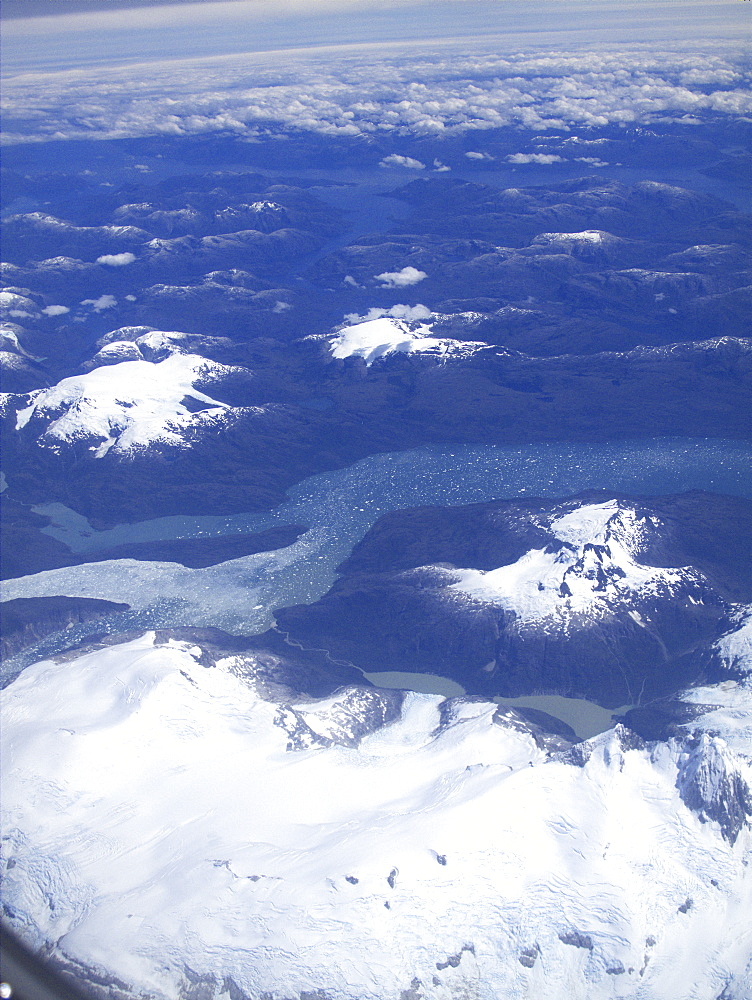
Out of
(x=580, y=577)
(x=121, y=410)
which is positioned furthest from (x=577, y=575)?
(x=121, y=410)

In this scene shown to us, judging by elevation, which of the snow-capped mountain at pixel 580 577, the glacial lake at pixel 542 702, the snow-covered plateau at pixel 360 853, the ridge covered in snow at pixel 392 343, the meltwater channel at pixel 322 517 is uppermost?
the ridge covered in snow at pixel 392 343

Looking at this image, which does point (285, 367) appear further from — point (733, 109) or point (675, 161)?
point (733, 109)

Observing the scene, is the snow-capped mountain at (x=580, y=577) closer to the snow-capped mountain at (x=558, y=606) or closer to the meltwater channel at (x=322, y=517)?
the snow-capped mountain at (x=558, y=606)

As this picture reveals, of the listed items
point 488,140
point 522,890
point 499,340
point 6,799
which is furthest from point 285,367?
point 488,140

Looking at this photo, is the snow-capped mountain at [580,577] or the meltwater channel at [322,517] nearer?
the snow-capped mountain at [580,577]

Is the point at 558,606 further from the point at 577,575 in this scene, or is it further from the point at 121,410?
the point at 121,410

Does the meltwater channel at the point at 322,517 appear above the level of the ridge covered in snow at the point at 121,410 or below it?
below

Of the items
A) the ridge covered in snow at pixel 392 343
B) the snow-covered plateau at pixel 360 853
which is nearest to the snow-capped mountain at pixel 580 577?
the snow-covered plateau at pixel 360 853
